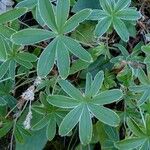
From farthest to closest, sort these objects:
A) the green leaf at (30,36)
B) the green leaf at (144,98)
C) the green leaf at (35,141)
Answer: the green leaf at (35,141)
the green leaf at (144,98)
the green leaf at (30,36)

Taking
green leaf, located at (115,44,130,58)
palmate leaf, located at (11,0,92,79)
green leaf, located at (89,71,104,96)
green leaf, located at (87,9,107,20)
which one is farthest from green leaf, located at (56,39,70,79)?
green leaf, located at (115,44,130,58)

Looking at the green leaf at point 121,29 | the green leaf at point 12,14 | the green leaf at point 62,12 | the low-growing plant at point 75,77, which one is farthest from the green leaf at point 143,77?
the green leaf at point 12,14

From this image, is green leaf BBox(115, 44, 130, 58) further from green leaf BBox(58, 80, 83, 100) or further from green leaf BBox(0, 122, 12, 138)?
green leaf BBox(0, 122, 12, 138)

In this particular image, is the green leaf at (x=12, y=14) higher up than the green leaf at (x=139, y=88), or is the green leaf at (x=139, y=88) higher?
the green leaf at (x=12, y=14)

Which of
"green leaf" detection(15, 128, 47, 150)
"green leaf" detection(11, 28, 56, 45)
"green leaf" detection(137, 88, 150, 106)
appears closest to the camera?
"green leaf" detection(11, 28, 56, 45)

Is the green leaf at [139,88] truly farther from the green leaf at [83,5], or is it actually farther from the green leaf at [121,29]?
the green leaf at [83,5]

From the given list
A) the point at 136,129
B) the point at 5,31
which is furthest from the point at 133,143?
the point at 5,31
